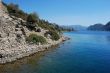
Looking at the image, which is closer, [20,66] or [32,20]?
[20,66]

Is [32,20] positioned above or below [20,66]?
above

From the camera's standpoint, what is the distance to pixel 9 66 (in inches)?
1399

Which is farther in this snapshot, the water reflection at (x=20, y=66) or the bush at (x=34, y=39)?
the bush at (x=34, y=39)

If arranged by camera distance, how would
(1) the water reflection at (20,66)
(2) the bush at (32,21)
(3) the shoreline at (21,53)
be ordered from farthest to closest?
(2) the bush at (32,21) → (3) the shoreline at (21,53) → (1) the water reflection at (20,66)

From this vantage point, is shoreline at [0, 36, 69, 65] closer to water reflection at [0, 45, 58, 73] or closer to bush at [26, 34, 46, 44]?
water reflection at [0, 45, 58, 73]

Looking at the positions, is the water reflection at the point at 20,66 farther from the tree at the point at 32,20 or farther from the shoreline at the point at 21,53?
the tree at the point at 32,20

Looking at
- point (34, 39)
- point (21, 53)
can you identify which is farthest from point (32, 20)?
point (21, 53)

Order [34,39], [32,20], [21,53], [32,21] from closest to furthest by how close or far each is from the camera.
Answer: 1. [21,53]
2. [34,39]
3. [32,20]
4. [32,21]

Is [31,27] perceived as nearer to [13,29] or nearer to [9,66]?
[13,29]

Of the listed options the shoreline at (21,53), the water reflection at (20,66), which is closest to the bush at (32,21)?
the shoreline at (21,53)

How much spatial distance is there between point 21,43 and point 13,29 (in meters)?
6.44

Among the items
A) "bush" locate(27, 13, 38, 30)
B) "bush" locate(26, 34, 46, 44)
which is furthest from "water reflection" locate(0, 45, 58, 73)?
"bush" locate(27, 13, 38, 30)

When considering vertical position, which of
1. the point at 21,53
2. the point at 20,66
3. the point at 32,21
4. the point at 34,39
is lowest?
the point at 20,66

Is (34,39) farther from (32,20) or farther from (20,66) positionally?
(20,66)
